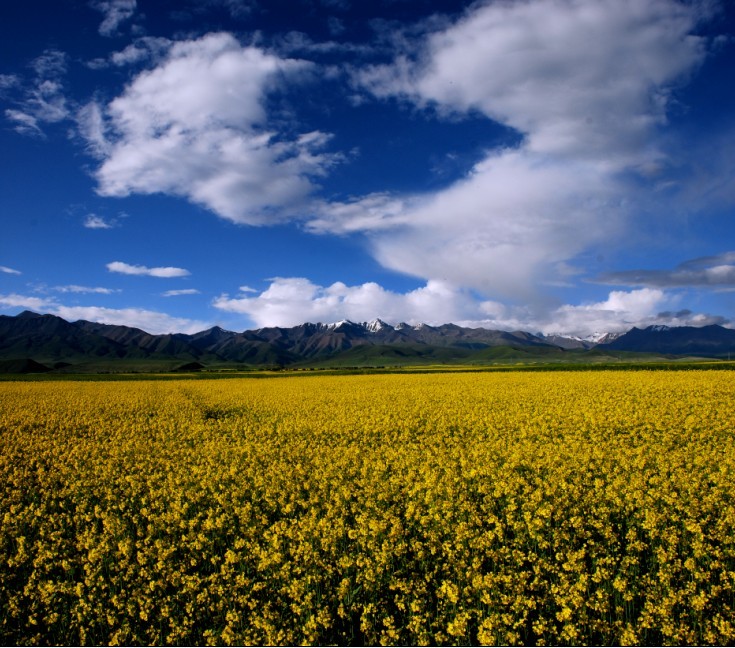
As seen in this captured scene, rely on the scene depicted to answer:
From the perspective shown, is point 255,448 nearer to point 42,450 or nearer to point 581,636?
point 42,450

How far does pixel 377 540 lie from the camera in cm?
799

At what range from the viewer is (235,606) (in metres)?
6.62

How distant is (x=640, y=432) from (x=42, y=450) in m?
21.4

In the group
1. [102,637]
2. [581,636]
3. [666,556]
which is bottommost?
[102,637]

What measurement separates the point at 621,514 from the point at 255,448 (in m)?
11.0

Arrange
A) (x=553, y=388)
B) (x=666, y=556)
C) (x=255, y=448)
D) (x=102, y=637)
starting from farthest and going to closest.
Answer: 1. (x=553, y=388)
2. (x=255, y=448)
3. (x=666, y=556)
4. (x=102, y=637)

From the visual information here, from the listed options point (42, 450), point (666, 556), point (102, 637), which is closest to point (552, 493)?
point (666, 556)

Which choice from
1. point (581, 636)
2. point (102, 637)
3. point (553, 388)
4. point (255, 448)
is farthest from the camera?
point (553, 388)

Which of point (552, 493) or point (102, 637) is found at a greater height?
point (552, 493)

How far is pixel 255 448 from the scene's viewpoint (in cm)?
1524

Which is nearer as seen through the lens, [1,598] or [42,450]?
[1,598]

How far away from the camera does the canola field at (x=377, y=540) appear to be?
6168 millimetres

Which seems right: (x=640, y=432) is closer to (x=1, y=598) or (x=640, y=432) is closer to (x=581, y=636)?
(x=581, y=636)

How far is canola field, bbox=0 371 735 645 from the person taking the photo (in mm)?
6168
